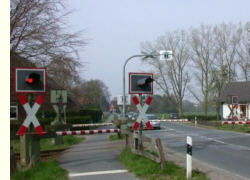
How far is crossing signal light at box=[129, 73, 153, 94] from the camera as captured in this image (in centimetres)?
1133

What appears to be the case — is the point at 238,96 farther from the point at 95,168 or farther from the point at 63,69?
the point at 95,168

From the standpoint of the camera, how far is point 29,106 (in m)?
9.84

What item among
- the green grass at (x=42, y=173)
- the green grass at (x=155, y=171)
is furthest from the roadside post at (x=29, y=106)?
the green grass at (x=155, y=171)

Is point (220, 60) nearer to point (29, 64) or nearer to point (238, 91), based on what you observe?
point (238, 91)

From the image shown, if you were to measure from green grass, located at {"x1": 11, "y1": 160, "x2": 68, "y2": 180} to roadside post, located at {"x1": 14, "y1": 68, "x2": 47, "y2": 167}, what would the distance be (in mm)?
414

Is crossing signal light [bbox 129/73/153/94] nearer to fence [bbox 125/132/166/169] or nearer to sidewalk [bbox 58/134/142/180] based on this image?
fence [bbox 125/132/166/169]

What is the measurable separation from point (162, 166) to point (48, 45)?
24.2 feet

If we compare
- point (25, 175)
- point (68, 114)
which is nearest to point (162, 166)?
point (25, 175)

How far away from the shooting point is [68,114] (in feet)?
157

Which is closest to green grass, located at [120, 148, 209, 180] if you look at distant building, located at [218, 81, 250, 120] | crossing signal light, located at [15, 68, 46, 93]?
crossing signal light, located at [15, 68, 46, 93]

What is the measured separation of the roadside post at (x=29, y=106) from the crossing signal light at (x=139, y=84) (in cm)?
264

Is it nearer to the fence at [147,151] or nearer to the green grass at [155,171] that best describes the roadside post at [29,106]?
the green grass at [155,171]
